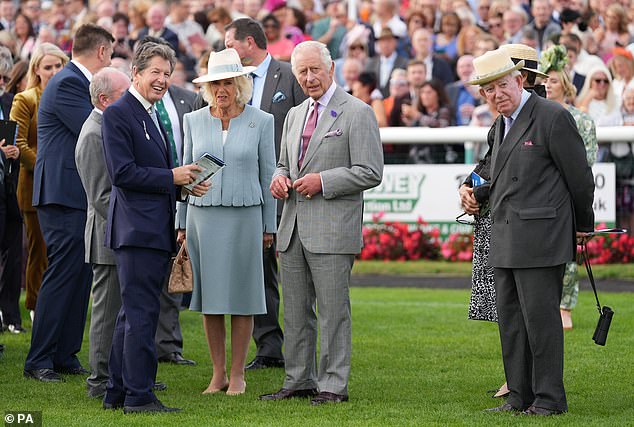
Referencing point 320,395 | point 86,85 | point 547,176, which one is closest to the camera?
point 547,176

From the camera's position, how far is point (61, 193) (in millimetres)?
8914

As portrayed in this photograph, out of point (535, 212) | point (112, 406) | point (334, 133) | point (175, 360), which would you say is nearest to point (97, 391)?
point (112, 406)

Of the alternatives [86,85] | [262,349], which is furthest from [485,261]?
[86,85]

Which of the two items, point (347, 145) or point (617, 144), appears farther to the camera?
point (617, 144)

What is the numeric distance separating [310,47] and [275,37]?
9.65 metres

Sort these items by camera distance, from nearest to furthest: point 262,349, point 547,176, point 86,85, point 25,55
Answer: point 547,176
point 86,85
point 262,349
point 25,55

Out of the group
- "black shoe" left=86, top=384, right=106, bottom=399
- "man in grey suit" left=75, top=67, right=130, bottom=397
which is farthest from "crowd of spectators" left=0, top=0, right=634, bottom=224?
"black shoe" left=86, top=384, right=106, bottom=399

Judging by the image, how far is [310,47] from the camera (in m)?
8.03

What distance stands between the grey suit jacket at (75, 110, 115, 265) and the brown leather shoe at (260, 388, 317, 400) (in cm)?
137

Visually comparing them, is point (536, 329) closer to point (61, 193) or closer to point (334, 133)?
point (334, 133)

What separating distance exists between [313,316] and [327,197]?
899mm

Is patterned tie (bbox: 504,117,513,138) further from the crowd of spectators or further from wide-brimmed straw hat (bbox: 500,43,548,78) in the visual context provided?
the crowd of spectators

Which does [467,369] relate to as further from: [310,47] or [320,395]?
[310,47]

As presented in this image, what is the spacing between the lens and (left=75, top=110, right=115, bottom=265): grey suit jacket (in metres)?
7.97
